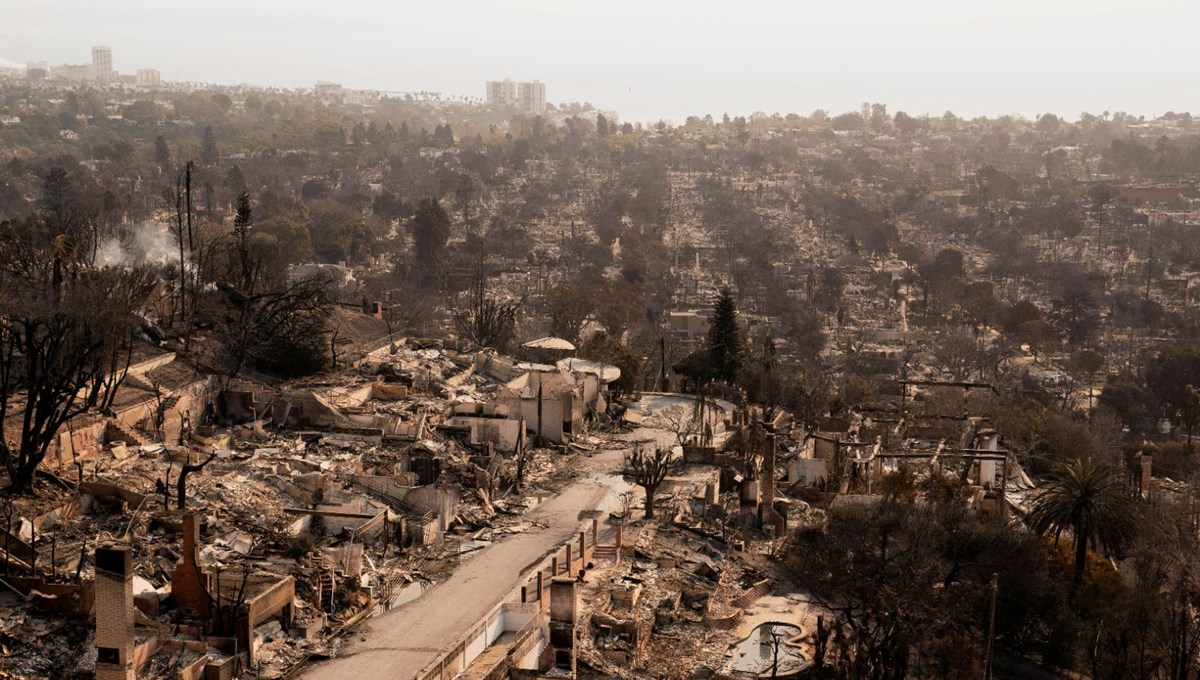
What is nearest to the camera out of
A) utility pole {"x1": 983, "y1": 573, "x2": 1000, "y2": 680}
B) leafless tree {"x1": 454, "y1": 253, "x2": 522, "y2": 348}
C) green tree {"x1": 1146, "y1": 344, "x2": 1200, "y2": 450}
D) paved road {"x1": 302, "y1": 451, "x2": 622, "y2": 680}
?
paved road {"x1": 302, "y1": 451, "x2": 622, "y2": 680}

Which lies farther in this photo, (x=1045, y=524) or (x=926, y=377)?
(x=926, y=377)

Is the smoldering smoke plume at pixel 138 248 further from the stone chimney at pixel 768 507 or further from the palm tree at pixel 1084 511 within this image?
the palm tree at pixel 1084 511

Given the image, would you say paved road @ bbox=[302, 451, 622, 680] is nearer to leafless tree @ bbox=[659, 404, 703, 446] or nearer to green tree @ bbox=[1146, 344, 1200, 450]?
leafless tree @ bbox=[659, 404, 703, 446]

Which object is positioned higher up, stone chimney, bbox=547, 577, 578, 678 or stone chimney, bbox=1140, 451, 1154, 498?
stone chimney, bbox=547, 577, 578, 678

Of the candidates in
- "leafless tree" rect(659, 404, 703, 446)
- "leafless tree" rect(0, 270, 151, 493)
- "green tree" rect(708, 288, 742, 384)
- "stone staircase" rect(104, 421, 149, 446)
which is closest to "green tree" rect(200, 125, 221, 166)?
"green tree" rect(708, 288, 742, 384)

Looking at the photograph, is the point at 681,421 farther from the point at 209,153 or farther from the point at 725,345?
the point at 209,153

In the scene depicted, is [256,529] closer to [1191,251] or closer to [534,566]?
[534,566]

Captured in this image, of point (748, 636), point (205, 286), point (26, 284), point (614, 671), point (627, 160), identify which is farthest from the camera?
point (627, 160)

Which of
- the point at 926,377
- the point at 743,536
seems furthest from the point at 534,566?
the point at 926,377
